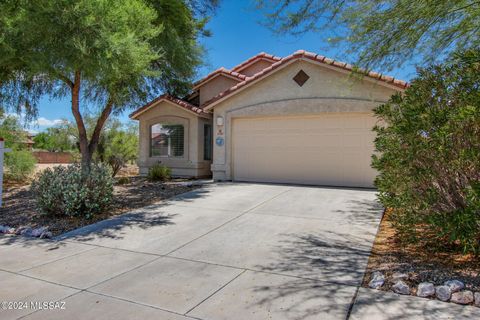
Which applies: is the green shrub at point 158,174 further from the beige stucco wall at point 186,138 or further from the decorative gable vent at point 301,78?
the decorative gable vent at point 301,78

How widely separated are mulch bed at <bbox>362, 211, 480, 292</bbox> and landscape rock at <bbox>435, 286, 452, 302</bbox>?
8.6 inches

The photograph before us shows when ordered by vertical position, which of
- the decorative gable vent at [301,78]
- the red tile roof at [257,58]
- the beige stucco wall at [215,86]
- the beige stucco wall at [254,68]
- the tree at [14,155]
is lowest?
the tree at [14,155]

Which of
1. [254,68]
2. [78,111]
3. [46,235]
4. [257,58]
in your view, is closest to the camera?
[46,235]

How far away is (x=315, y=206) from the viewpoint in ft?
29.3

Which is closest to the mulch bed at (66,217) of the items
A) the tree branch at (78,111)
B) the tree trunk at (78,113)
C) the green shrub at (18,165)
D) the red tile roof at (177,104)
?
the tree trunk at (78,113)

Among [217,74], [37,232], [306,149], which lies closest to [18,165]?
[217,74]

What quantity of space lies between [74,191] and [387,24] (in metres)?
7.45

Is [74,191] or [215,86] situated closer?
[74,191]

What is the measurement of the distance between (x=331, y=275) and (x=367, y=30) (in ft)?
16.5

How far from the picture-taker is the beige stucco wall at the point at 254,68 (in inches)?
701

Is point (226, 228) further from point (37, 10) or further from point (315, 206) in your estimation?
point (37, 10)

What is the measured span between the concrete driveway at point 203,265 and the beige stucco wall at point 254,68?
10.7 metres

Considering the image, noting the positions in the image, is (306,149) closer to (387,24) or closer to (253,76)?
(253,76)

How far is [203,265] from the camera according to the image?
5.18 meters
